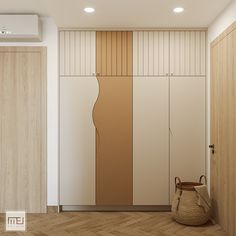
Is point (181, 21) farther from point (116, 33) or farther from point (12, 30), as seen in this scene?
point (12, 30)

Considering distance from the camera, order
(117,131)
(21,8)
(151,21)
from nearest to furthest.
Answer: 1. (21,8)
2. (151,21)
3. (117,131)

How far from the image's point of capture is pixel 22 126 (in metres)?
4.17

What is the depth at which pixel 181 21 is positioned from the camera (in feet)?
12.9

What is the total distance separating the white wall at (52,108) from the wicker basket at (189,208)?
160cm

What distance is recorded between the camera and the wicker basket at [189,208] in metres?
3.65

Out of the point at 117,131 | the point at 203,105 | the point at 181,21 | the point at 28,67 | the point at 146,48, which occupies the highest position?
the point at 181,21

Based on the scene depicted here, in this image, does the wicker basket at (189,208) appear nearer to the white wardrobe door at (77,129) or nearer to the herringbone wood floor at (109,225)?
the herringbone wood floor at (109,225)

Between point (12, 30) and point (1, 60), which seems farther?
point (1, 60)

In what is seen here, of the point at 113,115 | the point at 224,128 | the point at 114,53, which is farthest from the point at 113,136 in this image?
the point at 224,128

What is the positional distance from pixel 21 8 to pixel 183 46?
6.86 feet

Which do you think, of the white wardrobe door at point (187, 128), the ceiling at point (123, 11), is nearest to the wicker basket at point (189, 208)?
the white wardrobe door at point (187, 128)

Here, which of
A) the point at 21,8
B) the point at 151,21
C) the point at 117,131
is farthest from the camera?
the point at 117,131

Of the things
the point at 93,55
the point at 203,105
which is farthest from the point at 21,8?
the point at 203,105

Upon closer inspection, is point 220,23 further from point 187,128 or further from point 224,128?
point 187,128
